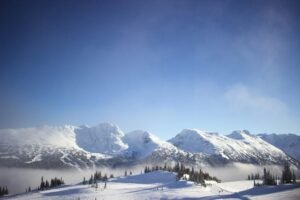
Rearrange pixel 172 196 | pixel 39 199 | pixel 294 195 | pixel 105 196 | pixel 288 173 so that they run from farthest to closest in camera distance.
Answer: pixel 288 173 → pixel 39 199 → pixel 105 196 → pixel 172 196 → pixel 294 195

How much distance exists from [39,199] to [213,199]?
7832 centimetres

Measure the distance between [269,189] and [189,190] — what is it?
33.4m

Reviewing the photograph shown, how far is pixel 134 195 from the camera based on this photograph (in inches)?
5453

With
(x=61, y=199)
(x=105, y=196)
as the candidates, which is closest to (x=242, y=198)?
(x=105, y=196)

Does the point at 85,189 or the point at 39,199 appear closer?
the point at 39,199

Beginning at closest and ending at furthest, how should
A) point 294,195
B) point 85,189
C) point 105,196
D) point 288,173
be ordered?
1. point 294,195
2. point 105,196
3. point 85,189
4. point 288,173

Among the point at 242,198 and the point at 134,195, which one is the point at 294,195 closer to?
the point at 242,198

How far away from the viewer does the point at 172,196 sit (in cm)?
12988

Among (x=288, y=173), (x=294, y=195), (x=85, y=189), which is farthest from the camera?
(x=288, y=173)

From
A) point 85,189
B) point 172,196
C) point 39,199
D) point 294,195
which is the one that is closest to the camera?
point 294,195

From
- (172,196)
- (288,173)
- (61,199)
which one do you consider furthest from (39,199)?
(288,173)

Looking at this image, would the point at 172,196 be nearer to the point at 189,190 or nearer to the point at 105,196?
the point at 189,190

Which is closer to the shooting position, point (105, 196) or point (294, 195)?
point (294, 195)

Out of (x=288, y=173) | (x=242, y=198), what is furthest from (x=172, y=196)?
(x=288, y=173)
